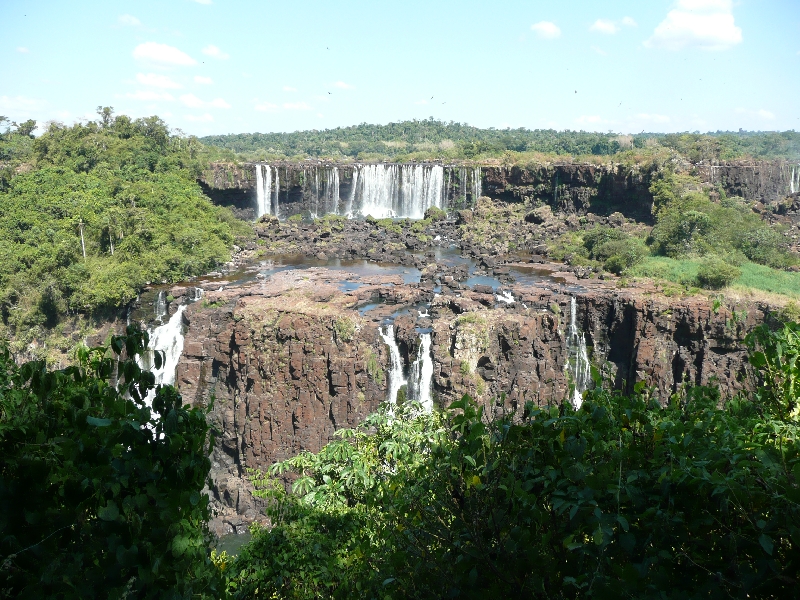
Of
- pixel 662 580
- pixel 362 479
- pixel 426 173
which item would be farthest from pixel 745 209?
pixel 662 580

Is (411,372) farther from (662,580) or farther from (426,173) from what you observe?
(426,173)

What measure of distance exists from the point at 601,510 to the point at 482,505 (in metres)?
0.77

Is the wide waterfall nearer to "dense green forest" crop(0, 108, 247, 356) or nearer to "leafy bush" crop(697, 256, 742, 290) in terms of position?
"dense green forest" crop(0, 108, 247, 356)

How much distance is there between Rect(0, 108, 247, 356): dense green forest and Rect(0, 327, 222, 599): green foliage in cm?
2399

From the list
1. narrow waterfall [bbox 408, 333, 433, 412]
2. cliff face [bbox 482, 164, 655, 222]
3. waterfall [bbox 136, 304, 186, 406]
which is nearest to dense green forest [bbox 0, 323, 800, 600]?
narrow waterfall [bbox 408, 333, 433, 412]

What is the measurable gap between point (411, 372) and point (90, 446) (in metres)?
17.3

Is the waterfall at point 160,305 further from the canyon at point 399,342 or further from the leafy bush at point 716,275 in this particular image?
the leafy bush at point 716,275

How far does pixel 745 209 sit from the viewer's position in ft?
121

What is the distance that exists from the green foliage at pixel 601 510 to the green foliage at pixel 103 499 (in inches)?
50.6

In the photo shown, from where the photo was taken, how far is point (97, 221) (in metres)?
31.3

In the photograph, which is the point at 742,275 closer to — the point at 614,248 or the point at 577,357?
the point at 614,248

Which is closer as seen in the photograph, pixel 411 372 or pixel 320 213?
pixel 411 372

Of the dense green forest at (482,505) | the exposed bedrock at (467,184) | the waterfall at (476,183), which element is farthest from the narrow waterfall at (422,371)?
the waterfall at (476,183)

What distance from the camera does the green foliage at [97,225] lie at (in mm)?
26578
